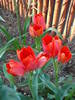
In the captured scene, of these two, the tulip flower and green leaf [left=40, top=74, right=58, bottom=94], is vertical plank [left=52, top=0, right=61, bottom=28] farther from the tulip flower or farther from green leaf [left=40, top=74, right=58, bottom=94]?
the tulip flower

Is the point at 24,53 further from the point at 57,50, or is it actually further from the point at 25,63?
the point at 57,50

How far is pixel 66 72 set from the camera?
66.3 inches

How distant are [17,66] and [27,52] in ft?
0.22

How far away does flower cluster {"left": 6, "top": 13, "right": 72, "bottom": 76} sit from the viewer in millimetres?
965

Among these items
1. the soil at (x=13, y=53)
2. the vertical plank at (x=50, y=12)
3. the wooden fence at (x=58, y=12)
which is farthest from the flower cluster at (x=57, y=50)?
the vertical plank at (x=50, y=12)

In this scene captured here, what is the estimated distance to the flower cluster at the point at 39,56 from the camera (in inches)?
38.0

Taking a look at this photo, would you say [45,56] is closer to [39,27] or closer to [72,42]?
[39,27]

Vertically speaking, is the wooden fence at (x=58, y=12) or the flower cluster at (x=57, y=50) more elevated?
the wooden fence at (x=58, y=12)

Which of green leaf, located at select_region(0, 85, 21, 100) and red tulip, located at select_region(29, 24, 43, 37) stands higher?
red tulip, located at select_region(29, 24, 43, 37)

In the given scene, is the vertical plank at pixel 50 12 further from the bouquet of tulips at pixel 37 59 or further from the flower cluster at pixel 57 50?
the flower cluster at pixel 57 50

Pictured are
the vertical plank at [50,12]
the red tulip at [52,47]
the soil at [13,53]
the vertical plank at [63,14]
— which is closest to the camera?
the red tulip at [52,47]

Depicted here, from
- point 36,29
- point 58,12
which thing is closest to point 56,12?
point 58,12

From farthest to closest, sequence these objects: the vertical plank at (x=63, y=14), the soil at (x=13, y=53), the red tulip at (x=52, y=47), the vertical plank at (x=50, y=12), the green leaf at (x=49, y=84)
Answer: the vertical plank at (x=50, y=12)
the vertical plank at (x=63, y=14)
the soil at (x=13, y=53)
the green leaf at (x=49, y=84)
the red tulip at (x=52, y=47)

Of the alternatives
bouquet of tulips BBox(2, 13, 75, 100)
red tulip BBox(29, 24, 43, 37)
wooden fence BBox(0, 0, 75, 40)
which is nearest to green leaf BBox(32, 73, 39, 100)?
bouquet of tulips BBox(2, 13, 75, 100)
